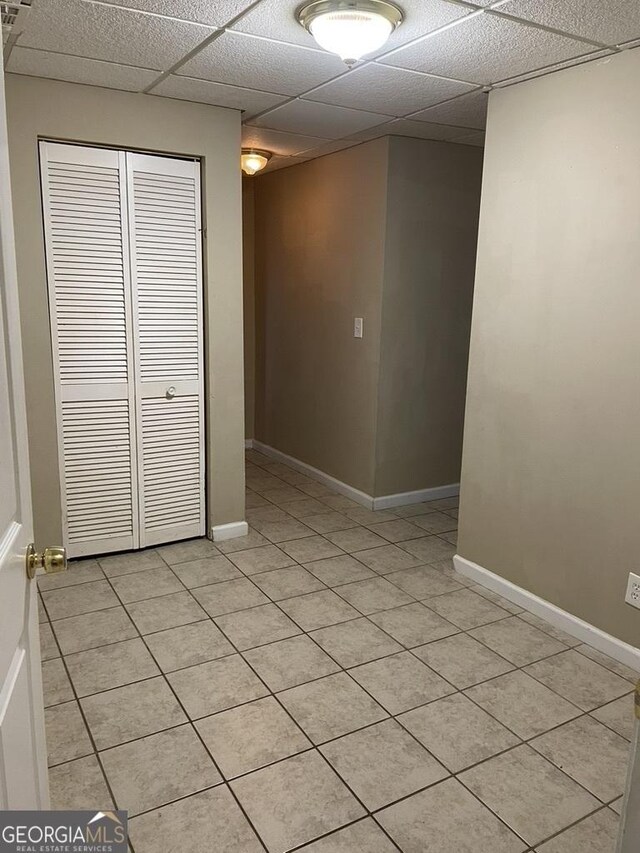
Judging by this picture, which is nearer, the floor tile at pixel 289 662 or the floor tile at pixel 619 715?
the floor tile at pixel 619 715

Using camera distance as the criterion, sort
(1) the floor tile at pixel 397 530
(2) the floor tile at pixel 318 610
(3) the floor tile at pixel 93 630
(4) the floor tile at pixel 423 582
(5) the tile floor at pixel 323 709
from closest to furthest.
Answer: (5) the tile floor at pixel 323 709, (3) the floor tile at pixel 93 630, (2) the floor tile at pixel 318 610, (4) the floor tile at pixel 423 582, (1) the floor tile at pixel 397 530

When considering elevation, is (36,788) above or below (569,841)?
above

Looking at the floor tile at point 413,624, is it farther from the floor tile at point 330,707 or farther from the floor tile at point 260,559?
the floor tile at point 260,559

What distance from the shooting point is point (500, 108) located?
116 inches

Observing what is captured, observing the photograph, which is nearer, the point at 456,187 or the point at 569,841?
the point at 569,841

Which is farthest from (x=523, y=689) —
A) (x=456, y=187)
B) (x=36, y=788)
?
(x=456, y=187)

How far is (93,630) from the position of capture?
2.81m

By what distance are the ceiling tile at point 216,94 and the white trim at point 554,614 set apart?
8.31 ft

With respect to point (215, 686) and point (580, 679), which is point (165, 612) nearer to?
point (215, 686)

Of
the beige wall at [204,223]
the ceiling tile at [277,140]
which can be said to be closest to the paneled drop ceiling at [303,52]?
the beige wall at [204,223]

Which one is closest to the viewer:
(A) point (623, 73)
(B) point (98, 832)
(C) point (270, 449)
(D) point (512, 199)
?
(B) point (98, 832)

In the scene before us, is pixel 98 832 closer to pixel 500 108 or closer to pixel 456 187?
pixel 500 108

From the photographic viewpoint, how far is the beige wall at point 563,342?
2.51m

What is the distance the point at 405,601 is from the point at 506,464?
0.82 metres
